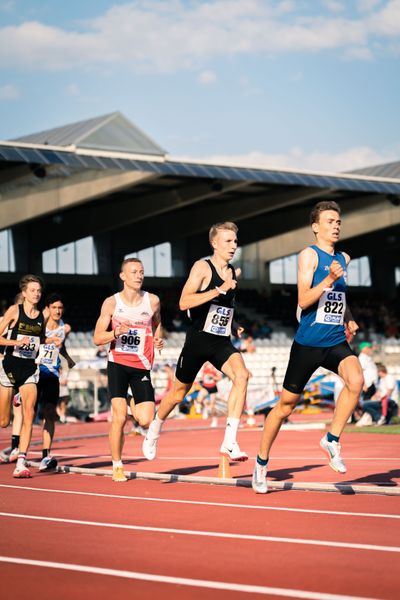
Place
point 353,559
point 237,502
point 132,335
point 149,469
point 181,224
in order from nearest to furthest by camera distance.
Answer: point 353,559, point 237,502, point 132,335, point 149,469, point 181,224

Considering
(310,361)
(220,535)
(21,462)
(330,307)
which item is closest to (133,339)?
(21,462)

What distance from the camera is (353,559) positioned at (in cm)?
544

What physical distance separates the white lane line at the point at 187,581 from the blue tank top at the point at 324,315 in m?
3.26

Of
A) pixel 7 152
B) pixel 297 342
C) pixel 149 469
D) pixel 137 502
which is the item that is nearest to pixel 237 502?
pixel 137 502

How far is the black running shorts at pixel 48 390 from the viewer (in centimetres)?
1197

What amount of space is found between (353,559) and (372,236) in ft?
162

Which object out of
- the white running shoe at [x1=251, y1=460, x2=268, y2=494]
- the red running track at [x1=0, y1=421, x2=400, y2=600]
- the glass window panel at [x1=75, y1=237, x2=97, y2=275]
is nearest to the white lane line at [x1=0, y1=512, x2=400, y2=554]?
the red running track at [x1=0, y1=421, x2=400, y2=600]

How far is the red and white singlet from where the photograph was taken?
33.0 ft

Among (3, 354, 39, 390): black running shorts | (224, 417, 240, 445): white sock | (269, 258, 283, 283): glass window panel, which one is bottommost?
(224, 417, 240, 445): white sock

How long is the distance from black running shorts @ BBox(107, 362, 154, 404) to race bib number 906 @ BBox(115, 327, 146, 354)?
163 millimetres

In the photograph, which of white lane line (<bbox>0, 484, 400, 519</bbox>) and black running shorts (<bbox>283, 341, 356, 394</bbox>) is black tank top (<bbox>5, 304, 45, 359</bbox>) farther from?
black running shorts (<bbox>283, 341, 356, 394</bbox>)

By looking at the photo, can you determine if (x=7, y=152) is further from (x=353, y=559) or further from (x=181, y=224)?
(x=353, y=559)

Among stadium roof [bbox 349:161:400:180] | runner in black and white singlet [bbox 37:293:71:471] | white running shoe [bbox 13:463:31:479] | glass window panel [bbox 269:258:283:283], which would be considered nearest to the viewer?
white running shoe [bbox 13:463:31:479]

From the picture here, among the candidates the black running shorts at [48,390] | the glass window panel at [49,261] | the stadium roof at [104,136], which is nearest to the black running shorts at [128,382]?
the black running shorts at [48,390]
